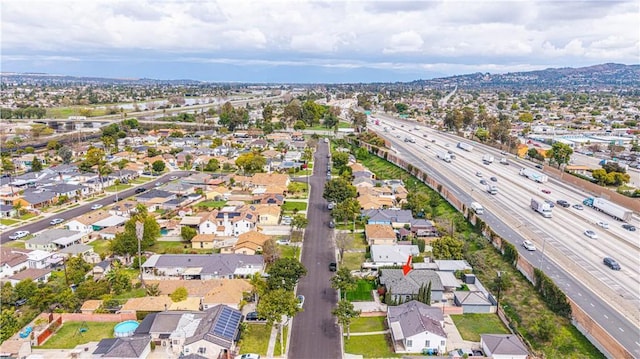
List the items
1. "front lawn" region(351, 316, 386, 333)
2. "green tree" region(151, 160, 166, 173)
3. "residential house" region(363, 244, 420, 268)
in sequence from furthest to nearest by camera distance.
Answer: "green tree" region(151, 160, 166, 173)
"residential house" region(363, 244, 420, 268)
"front lawn" region(351, 316, 386, 333)

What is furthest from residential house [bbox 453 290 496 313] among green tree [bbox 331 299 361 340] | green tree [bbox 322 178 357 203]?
green tree [bbox 322 178 357 203]

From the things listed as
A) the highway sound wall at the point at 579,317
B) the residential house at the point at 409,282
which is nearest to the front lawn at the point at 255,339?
the residential house at the point at 409,282

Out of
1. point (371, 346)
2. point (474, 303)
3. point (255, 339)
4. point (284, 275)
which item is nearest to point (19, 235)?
point (284, 275)

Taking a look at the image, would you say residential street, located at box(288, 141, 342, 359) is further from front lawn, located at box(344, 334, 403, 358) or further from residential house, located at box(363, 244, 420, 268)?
residential house, located at box(363, 244, 420, 268)

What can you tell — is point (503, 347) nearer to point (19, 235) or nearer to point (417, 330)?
point (417, 330)

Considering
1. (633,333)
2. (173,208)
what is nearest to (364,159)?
(173,208)

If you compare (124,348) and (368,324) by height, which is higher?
(124,348)

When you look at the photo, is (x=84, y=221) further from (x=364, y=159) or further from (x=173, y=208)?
(x=364, y=159)
